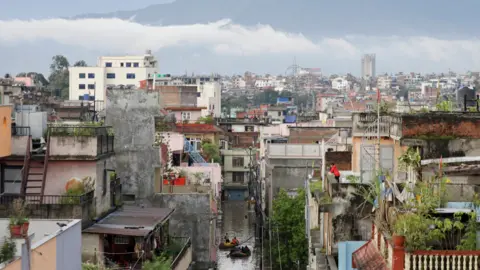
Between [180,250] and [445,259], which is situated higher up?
[445,259]

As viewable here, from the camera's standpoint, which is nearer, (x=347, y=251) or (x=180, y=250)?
(x=347, y=251)

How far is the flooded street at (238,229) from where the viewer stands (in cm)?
5219

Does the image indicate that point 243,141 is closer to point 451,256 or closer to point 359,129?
point 359,129

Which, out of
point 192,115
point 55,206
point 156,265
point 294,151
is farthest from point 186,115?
point 156,265

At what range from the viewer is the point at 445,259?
44.3ft

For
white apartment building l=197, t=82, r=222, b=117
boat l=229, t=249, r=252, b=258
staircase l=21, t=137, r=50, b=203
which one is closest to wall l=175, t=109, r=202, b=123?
white apartment building l=197, t=82, r=222, b=117

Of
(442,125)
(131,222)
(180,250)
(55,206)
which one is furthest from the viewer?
(180,250)

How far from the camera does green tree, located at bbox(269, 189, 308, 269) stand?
38.4 meters

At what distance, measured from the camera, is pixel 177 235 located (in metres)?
31.6

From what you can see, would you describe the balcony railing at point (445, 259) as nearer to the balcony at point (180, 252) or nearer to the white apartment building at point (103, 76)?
the balcony at point (180, 252)

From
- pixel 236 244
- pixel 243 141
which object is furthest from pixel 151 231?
pixel 243 141

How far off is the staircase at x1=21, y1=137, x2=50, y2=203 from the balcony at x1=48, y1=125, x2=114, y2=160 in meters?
0.21

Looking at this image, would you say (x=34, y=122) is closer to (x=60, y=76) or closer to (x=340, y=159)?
(x=340, y=159)

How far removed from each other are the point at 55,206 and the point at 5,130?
86.9 inches
